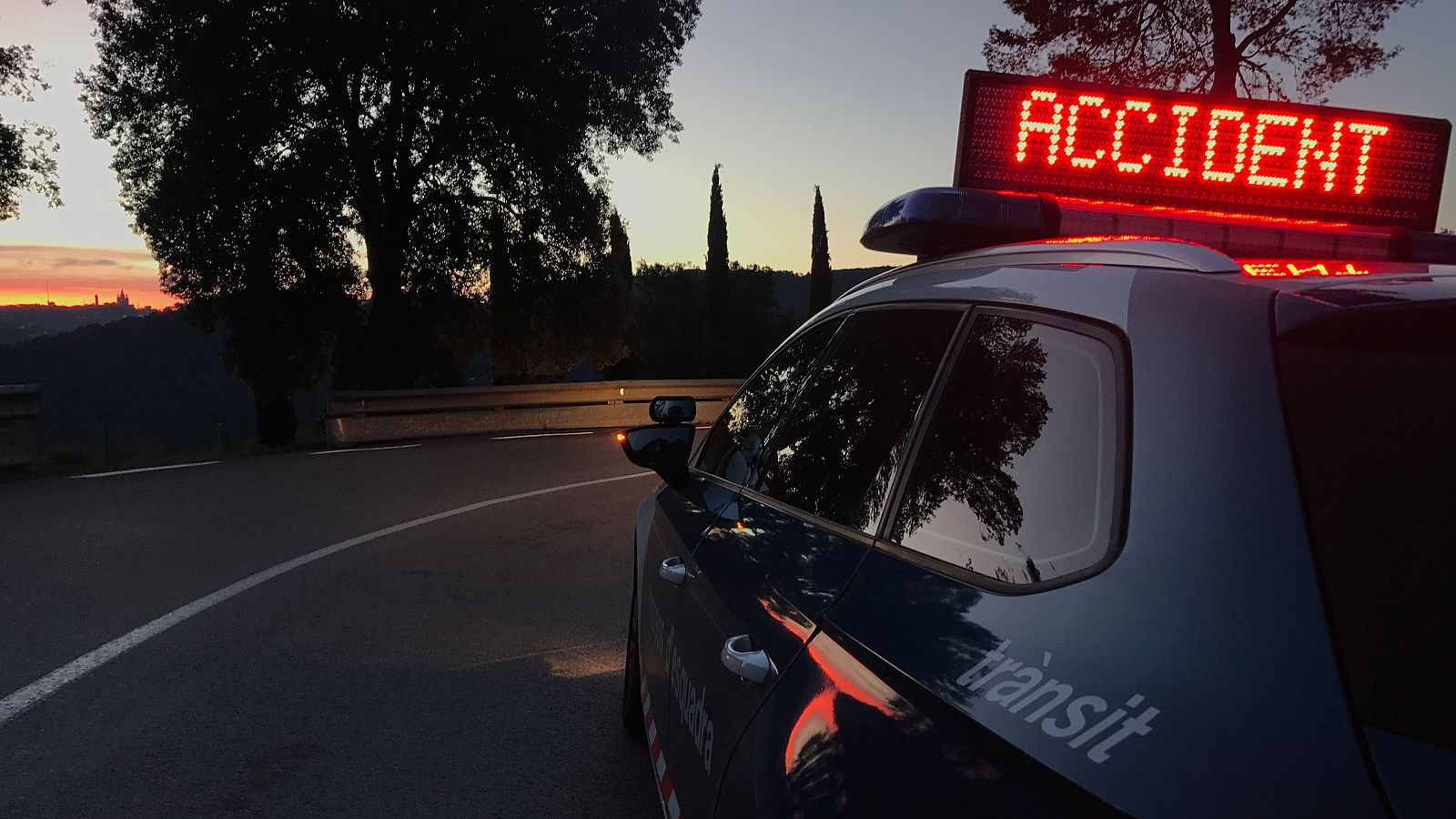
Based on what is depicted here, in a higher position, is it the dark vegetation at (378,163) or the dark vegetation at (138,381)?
the dark vegetation at (378,163)

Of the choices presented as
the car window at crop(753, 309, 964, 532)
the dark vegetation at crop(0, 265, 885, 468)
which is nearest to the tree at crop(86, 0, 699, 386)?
the car window at crop(753, 309, 964, 532)

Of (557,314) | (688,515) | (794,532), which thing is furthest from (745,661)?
(557,314)

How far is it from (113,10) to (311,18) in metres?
4.29

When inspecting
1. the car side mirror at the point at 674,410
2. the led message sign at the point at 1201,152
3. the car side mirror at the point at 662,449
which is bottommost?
the car side mirror at the point at 662,449

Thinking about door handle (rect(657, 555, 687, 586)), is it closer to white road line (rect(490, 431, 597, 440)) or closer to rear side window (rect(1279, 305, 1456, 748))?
rear side window (rect(1279, 305, 1456, 748))

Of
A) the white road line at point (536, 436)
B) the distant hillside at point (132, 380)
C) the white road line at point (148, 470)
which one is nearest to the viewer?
the white road line at point (148, 470)

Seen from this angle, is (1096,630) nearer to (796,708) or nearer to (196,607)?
(796,708)

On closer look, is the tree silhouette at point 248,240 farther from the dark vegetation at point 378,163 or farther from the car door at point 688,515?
the car door at point 688,515

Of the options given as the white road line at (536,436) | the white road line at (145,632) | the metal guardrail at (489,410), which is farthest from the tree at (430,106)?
the white road line at (145,632)

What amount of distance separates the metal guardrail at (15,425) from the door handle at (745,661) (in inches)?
525

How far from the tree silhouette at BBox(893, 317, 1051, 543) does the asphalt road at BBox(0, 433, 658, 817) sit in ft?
7.44

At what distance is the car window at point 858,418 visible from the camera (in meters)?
2.01

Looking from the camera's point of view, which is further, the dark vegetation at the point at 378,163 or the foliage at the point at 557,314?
the foliage at the point at 557,314

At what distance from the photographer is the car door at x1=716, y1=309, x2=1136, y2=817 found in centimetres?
121
